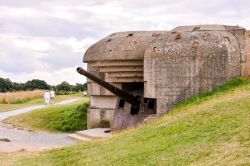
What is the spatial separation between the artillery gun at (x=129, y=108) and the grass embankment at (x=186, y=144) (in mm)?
3109

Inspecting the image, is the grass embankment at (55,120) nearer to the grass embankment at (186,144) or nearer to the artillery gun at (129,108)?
the artillery gun at (129,108)

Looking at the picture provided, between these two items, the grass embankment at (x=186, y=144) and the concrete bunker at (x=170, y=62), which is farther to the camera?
the concrete bunker at (x=170, y=62)

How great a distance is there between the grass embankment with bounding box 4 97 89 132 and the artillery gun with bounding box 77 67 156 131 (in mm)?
5040

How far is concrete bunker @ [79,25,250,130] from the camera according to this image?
16.2 meters

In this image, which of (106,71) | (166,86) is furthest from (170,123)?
(106,71)

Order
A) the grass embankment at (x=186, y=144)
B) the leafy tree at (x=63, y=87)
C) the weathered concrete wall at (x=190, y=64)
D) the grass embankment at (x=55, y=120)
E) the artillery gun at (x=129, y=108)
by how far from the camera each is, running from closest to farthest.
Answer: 1. the grass embankment at (x=186, y=144)
2. the weathered concrete wall at (x=190, y=64)
3. the artillery gun at (x=129, y=108)
4. the grass embankment at (x=55, y=120)
5. the leafy tree at (x=63, y=87)

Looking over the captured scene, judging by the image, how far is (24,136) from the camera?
19172 millimetres

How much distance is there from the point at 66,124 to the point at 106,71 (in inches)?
221

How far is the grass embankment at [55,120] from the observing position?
934 inches

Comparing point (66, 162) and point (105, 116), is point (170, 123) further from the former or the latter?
point (105, 116)

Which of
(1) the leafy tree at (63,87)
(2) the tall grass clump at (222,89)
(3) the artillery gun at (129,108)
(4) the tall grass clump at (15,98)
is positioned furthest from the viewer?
(1) the leafy tree at (63,87)

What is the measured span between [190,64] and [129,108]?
326 centimetres

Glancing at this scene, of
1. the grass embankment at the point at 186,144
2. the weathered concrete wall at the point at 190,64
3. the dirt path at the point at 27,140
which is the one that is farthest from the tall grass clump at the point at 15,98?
the grass embankment at the point at 186,144

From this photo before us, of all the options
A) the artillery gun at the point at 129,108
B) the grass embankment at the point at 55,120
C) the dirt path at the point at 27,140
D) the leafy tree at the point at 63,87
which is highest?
the leafy tree at the point at 63,87
